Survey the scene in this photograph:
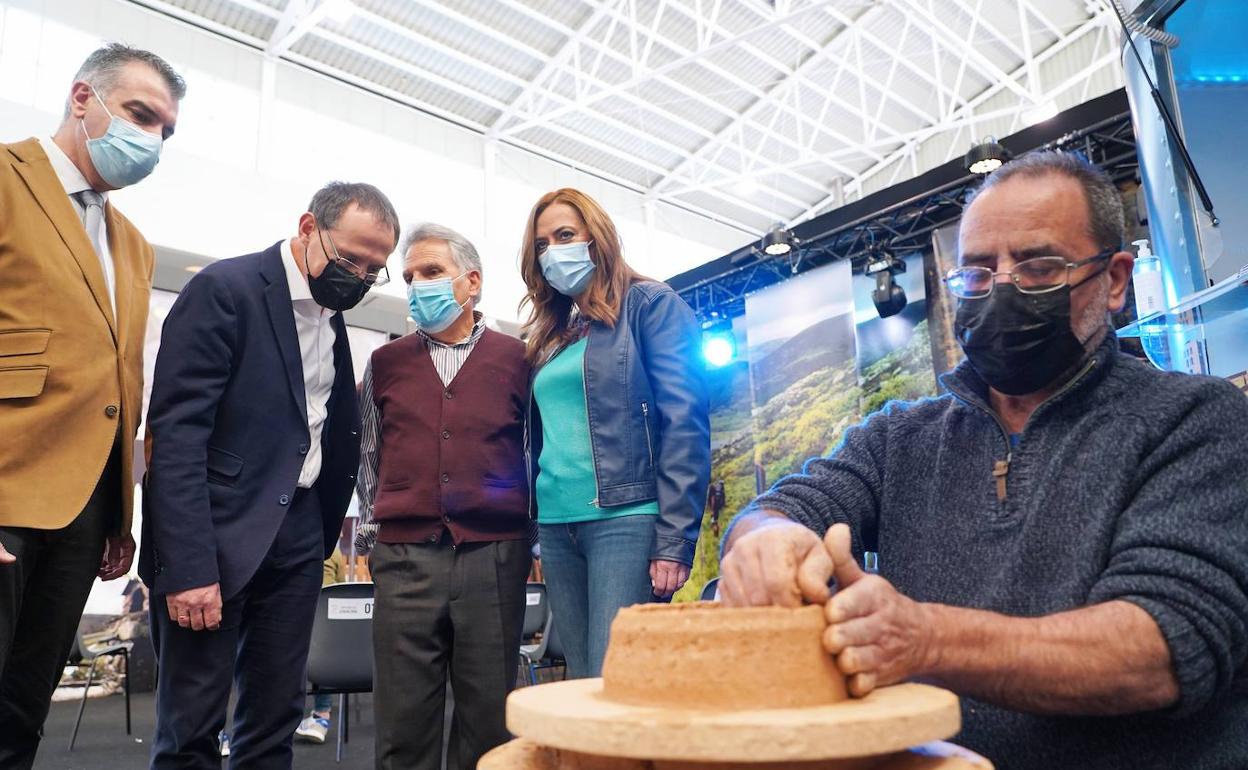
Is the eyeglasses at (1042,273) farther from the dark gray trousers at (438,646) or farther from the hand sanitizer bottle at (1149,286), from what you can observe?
the hand sanitizer bottle at (1149,286)

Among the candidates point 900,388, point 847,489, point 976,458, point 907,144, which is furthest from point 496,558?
point 907,144

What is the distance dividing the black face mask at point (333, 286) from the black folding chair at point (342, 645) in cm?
213

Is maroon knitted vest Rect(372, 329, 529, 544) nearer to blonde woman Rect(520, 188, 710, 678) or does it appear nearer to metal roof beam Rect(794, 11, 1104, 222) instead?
blonde woman Rect(520, 188, 710, 678)

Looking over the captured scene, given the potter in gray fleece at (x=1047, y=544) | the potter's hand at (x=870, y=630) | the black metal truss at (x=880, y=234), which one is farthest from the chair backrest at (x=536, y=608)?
the potter's hand at (x=870, y=630)

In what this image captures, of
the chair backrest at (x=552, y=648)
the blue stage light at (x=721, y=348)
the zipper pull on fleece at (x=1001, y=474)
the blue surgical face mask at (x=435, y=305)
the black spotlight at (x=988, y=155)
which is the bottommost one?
the chair backrest at (x=552, y=648)

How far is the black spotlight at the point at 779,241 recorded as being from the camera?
324 inches

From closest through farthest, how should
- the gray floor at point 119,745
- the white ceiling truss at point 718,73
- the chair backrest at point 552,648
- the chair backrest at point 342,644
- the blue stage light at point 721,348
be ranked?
1. the chair backrest at point 342,644
2. the gray floor at point 119,745
3. the chair backrest at point 552,648
4. the blue stage light at point 721,348
5. the white ceiling truss at point 718,73

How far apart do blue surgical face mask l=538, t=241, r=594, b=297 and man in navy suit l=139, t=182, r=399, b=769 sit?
0.47m

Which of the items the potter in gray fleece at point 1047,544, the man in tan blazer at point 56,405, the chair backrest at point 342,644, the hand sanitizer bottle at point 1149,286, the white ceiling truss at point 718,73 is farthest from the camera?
the white ceiling truss at point 718,73

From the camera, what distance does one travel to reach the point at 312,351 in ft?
7.79

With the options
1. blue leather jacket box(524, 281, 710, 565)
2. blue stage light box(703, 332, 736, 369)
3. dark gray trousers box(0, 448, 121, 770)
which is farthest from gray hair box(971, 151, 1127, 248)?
blue stage light box(703, 332, 736, 369)

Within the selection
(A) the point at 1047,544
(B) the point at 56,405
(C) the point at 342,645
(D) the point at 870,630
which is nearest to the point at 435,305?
(B) the point at 56,405

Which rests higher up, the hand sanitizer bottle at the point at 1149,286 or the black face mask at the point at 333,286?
the hand sanitizer bottle at the point at 1149,286

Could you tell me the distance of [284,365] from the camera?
2234mm
